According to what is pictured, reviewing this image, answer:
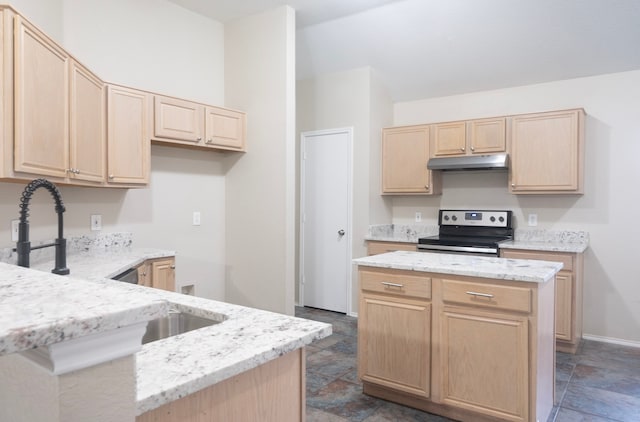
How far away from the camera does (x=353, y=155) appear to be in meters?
4.68

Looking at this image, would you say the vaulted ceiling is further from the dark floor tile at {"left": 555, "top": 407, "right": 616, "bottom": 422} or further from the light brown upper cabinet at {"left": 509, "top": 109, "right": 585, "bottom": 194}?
the dark floor tile at {"left": 555, "top": 407, "right": 616, "bottom": 422}

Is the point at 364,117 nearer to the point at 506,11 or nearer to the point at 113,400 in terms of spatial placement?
the point at 506,11

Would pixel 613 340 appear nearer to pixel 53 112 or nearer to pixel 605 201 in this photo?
pixel 605 201

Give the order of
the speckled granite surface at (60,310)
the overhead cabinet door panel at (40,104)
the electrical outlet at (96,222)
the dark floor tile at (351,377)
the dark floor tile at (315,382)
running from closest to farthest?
the speckled granite surface at (60,310) < the overhead cabinet door panel at (40,104) < the dark floor tile at (315,382) < the dark floor tile at (351,377) < the electrical outlet at (96,222)

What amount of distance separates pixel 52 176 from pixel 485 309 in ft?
8.01

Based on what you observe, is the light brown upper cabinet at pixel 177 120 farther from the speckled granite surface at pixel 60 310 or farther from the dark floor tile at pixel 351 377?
the speckled granite surface at pixel 60 310

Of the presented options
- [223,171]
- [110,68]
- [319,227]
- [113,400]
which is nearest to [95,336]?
[113,400]

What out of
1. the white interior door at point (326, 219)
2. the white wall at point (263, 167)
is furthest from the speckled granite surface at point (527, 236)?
the white wall at point (263, 167)

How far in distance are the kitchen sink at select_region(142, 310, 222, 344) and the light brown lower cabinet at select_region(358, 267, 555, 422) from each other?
1.36m

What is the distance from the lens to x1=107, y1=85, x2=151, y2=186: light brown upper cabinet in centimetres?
301

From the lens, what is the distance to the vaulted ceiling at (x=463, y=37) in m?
3.51

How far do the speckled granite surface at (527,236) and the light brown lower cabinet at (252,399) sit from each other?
3.18 meters

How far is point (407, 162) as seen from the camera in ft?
15.1

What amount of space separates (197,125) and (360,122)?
187 cm
